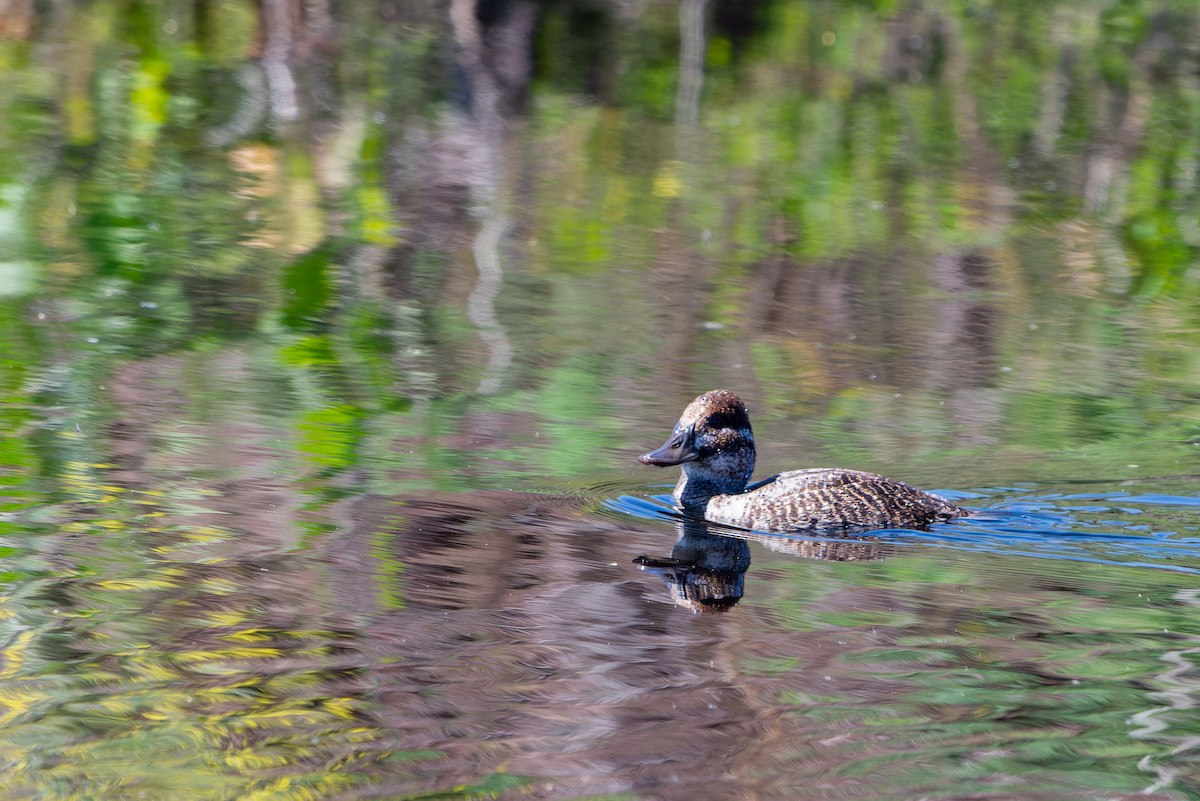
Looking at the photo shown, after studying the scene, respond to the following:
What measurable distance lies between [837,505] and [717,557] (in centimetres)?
65

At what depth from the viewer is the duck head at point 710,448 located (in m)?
8.03

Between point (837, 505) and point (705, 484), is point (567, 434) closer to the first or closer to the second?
point (705, 484)

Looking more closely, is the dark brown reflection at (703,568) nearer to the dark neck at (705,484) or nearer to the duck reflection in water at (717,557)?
the duck reflection in water at (717,557)

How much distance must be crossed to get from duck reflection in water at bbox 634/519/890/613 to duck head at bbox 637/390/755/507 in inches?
9.1

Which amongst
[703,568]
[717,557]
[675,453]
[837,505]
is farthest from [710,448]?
[703,568]

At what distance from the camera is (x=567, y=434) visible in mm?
8750

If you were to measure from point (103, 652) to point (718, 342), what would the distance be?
5.89 metres

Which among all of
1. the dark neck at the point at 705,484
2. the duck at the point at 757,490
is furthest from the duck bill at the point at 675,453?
the dark neck at the point at 705,484

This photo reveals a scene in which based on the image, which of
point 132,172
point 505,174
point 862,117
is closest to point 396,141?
point 505,174

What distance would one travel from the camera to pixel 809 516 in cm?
761

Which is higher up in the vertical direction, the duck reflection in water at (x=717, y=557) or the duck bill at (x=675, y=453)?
the duck bill at (x=675, y=453)

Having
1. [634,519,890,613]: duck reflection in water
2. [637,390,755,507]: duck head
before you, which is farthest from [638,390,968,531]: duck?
[634,519,890,613]: duck reflection in water

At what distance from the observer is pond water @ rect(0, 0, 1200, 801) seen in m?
5.15

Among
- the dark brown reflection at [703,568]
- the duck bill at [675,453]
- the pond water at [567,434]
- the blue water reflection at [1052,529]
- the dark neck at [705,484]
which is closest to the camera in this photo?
the pond water at [567,434]
